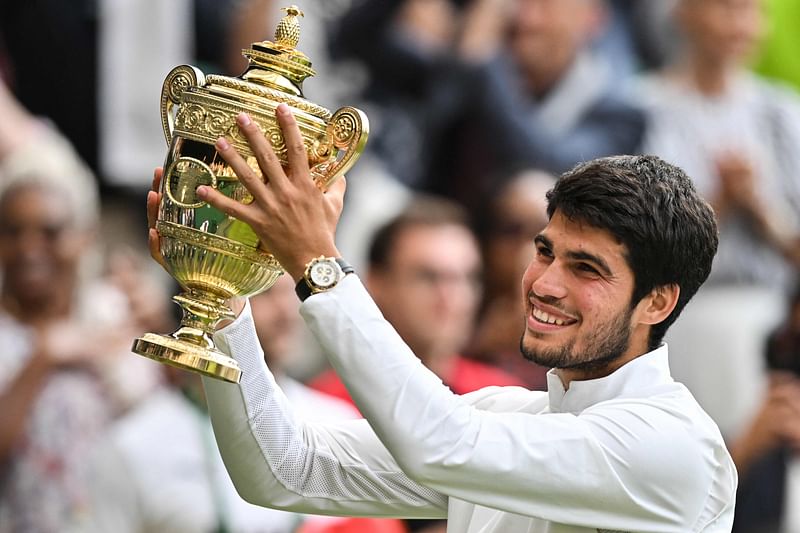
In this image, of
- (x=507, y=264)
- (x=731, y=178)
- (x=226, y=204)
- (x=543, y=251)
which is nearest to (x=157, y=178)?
(x=226, y=204)

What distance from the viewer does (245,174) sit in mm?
3170

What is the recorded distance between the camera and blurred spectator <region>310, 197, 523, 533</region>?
23.9ft

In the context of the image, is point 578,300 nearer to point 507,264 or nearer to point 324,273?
point 324,273

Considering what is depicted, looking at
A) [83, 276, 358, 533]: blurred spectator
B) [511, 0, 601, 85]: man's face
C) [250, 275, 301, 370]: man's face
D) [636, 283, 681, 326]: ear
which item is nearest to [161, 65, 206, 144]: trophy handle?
[636, 283, 681, 326]: ear

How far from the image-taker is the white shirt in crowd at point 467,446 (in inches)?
123

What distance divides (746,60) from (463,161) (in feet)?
6.88

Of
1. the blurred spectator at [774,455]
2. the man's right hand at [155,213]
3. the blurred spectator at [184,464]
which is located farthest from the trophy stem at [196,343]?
the blurred spectator at [774,455]

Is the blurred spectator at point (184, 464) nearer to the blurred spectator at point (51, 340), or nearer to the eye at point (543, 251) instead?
the blurred spectator at point (51, 340)

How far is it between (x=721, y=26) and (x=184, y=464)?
513 centimetres

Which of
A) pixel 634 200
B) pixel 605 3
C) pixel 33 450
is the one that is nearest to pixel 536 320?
pixel 634 200

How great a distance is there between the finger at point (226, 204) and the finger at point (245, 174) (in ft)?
0.12

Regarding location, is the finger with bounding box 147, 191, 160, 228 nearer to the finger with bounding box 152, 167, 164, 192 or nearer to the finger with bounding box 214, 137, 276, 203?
the finger with bounding box 152, 167, 164, 192

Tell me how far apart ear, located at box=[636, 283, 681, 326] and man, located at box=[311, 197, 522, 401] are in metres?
3.55

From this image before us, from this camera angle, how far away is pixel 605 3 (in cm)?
986
